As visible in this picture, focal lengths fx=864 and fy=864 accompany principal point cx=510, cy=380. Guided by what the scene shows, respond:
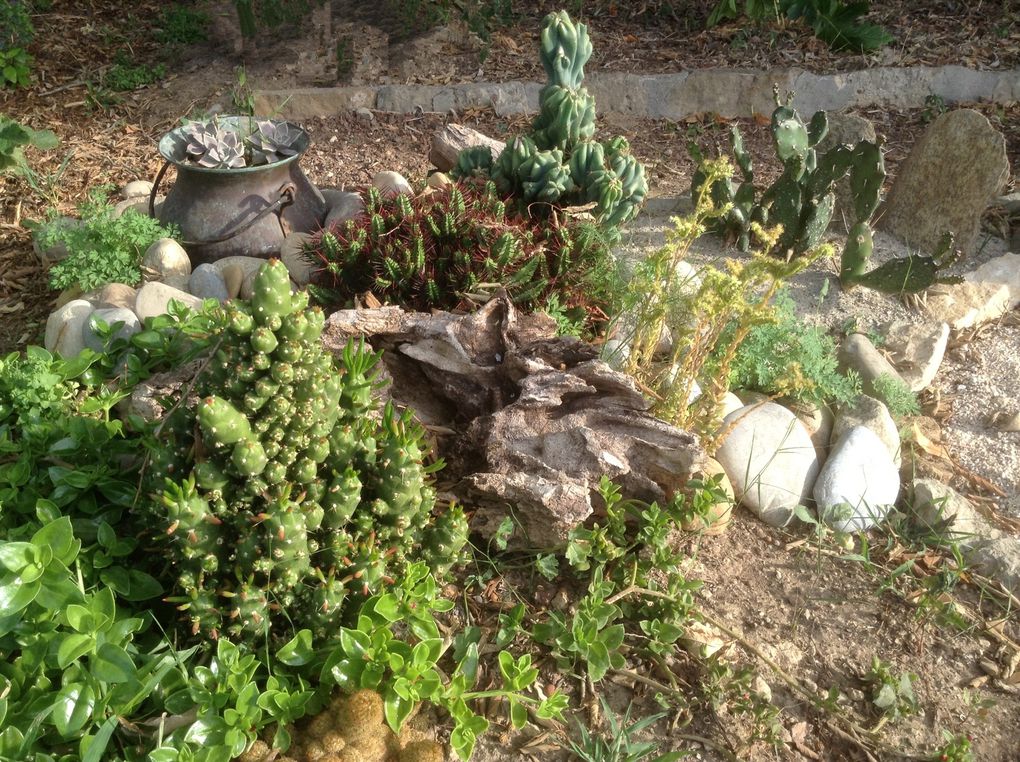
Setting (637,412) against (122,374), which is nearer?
(637,412)

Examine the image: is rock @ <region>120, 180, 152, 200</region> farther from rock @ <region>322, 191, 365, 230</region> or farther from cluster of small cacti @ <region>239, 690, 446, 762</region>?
cluster of small cacti @ <region>239, 690, 446, 762</region>

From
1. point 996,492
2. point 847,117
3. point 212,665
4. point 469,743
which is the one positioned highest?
point 847,117

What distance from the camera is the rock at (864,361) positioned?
11.9 feet

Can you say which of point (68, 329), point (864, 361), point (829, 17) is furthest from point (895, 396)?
point (829, 17)

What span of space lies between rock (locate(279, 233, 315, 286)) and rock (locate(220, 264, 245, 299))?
0.21 metres

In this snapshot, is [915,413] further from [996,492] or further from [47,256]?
[47,256]

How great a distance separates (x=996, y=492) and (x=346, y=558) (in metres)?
2.55

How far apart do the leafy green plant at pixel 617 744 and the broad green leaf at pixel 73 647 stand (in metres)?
1.20

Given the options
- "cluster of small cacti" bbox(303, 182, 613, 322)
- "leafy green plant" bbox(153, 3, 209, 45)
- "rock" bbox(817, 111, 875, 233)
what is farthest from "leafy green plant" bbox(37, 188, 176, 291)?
"rock" bbox(817, 111, 875, 233)

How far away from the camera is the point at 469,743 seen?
211cm

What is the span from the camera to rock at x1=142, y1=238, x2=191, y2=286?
393cm

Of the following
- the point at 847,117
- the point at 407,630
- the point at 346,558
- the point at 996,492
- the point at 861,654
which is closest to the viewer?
the point at 346,558

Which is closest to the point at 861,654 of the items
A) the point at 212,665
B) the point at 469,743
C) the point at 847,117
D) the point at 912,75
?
the point at 469,743

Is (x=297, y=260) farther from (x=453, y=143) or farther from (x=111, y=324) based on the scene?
(x=453, y=143)
